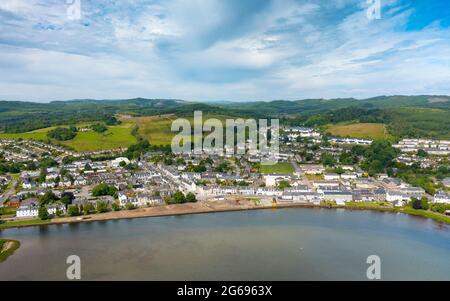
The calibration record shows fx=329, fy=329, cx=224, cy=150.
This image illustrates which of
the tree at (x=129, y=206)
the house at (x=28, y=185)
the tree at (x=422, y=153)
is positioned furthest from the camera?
the tree at (x=422, y=153)

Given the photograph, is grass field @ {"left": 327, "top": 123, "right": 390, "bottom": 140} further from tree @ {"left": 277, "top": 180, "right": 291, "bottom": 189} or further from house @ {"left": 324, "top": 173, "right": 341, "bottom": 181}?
tree @ {"left": 277, "top": 180, "right": 291, "bottom": 189}

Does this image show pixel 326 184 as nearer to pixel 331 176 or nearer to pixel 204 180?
pixel 331 176

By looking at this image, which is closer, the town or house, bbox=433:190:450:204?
house, bbox=433:190:450:204

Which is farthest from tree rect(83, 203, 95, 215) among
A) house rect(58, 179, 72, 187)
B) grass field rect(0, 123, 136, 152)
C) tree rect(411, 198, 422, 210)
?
grass field rect(0, 123, 136, 152)

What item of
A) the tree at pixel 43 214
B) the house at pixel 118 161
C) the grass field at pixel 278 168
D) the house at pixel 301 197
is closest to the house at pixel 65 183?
the house at pixel 118 161

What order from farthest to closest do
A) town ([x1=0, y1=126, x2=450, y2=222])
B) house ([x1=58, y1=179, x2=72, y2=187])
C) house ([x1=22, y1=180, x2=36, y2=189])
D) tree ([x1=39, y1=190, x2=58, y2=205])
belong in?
house ([x1=58, y1=179, x2=72, y2=187])
house ([x1=22, y1=180, x2=36, y2=189])
town ([x1=0, y1=126, x2=450, y2=222])
tree ([x1=39, y1=190, x2=58, y2=205])

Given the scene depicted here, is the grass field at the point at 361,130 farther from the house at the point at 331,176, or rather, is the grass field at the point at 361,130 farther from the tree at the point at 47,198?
the tree at the point at 47,198

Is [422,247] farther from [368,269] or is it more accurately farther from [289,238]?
[289,238]

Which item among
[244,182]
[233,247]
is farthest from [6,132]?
[233,247]
